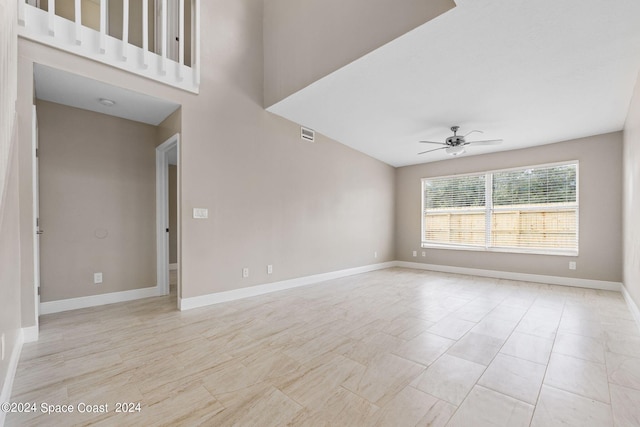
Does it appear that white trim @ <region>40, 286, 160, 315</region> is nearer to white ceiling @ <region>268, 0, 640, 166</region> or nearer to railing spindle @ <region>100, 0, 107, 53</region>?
railing spindle @ <region>100, 0, 107, 53</region>

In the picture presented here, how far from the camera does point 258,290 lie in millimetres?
4195

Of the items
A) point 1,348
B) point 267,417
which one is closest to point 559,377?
point 267,417

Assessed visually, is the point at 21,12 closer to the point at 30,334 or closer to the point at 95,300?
the point at 30,334

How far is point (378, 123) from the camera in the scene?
4.64m

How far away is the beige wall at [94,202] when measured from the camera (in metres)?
3.36

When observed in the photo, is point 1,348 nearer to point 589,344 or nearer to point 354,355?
point 354,355

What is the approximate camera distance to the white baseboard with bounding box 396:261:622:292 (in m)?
4.58

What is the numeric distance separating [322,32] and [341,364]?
3.84 meters

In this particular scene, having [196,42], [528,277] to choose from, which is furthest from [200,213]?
[528,277]

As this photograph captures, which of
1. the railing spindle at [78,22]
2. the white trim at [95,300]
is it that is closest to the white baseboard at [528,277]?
the white trim at [95,300]

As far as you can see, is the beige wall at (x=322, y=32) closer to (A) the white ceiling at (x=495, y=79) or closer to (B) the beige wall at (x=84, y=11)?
(A) the white ceiling at (x=495, y=79)

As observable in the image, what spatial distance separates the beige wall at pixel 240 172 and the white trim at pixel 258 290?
79mm

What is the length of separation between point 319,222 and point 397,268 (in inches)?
107

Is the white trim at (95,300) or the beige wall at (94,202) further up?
the beige wall at (94,202)
